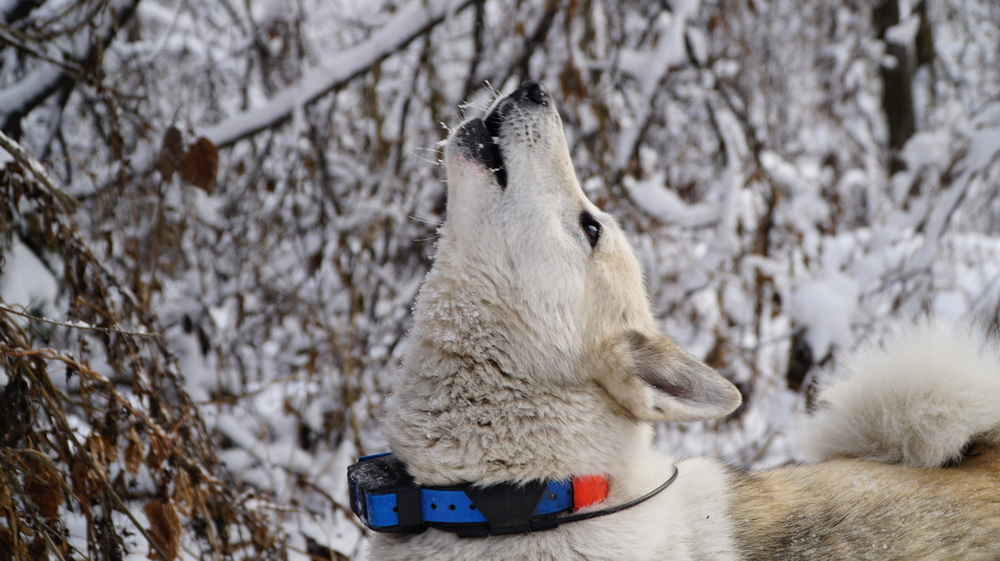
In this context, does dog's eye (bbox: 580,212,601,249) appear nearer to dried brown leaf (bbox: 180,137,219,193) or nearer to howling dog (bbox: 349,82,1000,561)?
howling dog (bbox: 349,82,1000,561)

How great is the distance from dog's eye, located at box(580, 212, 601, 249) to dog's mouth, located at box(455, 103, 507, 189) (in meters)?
0.28

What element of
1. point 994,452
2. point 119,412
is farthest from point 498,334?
point 994,452

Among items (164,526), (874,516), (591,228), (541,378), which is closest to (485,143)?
(591,228)

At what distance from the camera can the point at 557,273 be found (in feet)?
6.71

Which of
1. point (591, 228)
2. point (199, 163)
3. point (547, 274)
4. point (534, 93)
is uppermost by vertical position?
point (199, 163)

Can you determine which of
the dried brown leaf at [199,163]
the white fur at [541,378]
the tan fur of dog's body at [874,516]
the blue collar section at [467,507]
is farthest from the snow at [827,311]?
the dried brown leaf at [199,163]

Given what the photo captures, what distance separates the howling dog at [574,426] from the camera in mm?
1782

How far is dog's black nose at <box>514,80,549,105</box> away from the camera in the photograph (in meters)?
2.26

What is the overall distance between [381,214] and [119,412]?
214cm

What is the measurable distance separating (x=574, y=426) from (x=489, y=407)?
0.77 feet

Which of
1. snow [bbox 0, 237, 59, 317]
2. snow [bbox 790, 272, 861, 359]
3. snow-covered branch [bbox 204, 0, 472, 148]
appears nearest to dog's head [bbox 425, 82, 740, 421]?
snow [bbox 0, 237, 59, 317]

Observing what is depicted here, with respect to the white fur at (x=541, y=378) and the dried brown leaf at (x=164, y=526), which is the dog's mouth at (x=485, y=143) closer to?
the white fur at (x=541, y=378)

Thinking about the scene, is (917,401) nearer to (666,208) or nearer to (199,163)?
(666,208)

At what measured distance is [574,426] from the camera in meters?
1.86
